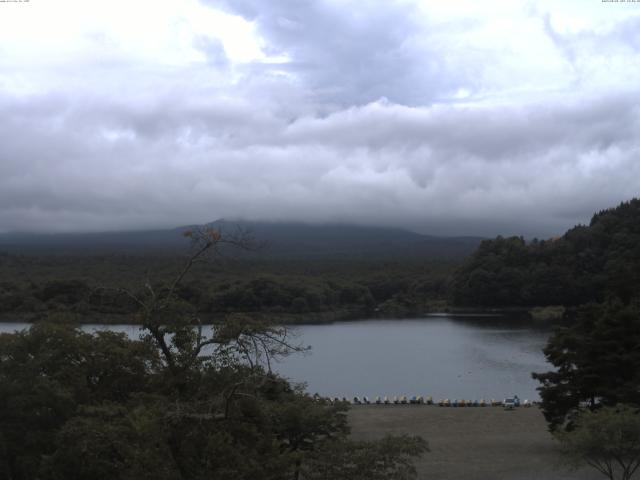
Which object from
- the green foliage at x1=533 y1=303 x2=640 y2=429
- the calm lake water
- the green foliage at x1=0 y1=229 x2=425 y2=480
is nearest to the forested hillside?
the calm lake water

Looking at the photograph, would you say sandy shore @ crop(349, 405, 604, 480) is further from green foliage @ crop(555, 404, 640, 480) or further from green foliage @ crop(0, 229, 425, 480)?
green foliage @ crop(0, 229, 425, 480)

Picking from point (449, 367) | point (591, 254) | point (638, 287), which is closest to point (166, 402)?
point (638, 287)

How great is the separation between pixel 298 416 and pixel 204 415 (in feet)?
23.5

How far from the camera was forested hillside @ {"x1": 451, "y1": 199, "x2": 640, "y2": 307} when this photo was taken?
67619mm

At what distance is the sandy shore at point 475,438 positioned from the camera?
15.0 metres

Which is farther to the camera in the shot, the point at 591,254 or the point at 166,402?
the point at 591,254

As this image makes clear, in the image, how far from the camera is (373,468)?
26.0ft

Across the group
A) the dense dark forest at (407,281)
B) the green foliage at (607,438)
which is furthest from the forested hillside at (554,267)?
the green foliage at (607,438)

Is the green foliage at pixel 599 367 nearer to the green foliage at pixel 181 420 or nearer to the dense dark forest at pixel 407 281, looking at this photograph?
the green foliage at pixel 181 420

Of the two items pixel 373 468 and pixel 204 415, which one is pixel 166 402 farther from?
pixel 373 468

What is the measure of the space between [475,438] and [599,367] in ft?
13.9

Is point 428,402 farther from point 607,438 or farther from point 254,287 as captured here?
point 254,287

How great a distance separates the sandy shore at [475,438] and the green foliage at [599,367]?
4.10 feet

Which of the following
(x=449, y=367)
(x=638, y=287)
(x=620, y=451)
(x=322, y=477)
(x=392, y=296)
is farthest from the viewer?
(x=392, y=296)
